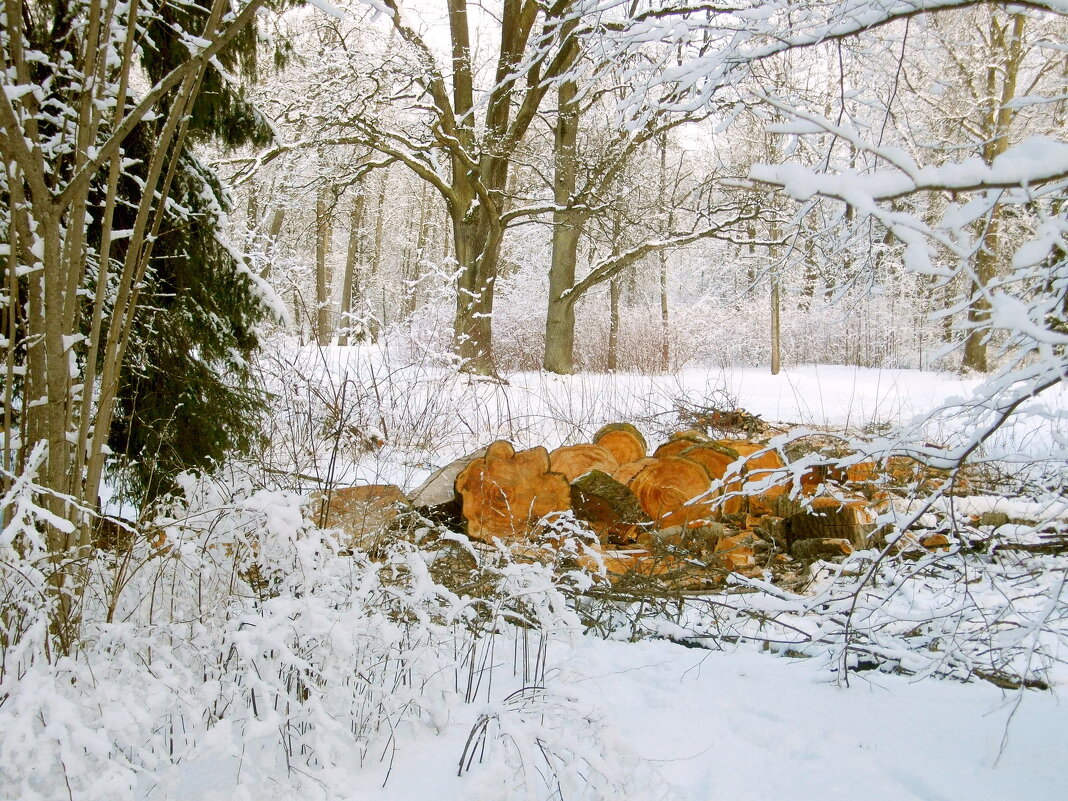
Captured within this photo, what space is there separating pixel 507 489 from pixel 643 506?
684 millimetres

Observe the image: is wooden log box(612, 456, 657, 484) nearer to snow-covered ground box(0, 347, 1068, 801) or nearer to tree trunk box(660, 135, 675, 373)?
snow-covered ground box(0, 347, 1068, 801)

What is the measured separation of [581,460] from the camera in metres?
3.57

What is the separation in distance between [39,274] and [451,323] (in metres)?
7.96

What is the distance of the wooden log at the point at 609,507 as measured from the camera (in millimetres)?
3195

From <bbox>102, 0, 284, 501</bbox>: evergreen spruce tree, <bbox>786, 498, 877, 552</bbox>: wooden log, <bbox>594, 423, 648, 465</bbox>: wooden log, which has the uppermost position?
<bbox>102, 0, 284, 501</bbox>: evergreen spruce tree

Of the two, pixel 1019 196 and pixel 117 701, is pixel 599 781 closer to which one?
pixel 117 701

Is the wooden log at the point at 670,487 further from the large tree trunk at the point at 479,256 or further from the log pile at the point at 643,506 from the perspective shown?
the large tree trunk at the point at 479,256

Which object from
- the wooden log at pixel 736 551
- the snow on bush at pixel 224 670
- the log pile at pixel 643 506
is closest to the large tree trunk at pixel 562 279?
the log pile at pixel 643 506

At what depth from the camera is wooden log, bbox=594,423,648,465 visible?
396 cm

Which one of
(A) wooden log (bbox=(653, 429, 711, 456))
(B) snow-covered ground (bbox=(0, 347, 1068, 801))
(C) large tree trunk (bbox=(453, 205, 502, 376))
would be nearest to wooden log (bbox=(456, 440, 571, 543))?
(A) wooden log (bbox=(653, 429, 711, 456))

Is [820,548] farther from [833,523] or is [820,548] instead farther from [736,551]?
[736,551]

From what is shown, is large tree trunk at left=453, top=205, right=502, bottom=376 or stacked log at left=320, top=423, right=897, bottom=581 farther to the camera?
large tree trunk at left=453, top=205, right=502, bottom=376

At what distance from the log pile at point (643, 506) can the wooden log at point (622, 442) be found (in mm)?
323

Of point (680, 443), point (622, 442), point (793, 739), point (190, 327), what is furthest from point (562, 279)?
point (793, 739)
